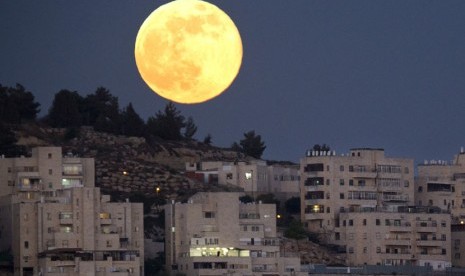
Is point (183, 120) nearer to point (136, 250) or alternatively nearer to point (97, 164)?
point (97, 164)

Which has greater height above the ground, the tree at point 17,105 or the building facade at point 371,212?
the tree at point 17,105

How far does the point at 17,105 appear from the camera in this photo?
158m

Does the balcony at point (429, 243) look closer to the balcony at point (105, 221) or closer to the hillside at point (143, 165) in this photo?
the hillside at point (143, 165)

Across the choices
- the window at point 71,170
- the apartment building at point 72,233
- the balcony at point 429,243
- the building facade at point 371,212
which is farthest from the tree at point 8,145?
the balcony at point 429,243

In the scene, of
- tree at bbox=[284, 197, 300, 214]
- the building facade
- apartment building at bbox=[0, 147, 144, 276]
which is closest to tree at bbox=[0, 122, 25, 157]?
apartment building at bbox=[0, 147, 144, 276]

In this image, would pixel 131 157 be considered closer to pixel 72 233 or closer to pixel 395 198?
pixel 395 198

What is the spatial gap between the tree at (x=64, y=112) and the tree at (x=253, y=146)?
47.2 ft

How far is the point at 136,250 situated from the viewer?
133750mm

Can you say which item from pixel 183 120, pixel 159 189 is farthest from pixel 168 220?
pixel 183 120

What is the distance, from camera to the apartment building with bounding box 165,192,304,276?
137m

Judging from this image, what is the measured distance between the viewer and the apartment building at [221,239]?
137125 millimetres

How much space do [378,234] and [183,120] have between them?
24.2 m

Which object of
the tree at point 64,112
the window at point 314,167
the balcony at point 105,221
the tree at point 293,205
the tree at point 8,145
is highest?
the tree at point 64,112

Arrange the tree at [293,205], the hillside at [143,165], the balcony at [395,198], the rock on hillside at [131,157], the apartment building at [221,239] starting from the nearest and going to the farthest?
the apartment building at [221,239] < the hillside at [143,165] < the rock on hillside at [131,157] < the balcony at [395,198] < the tree at [293,205]
